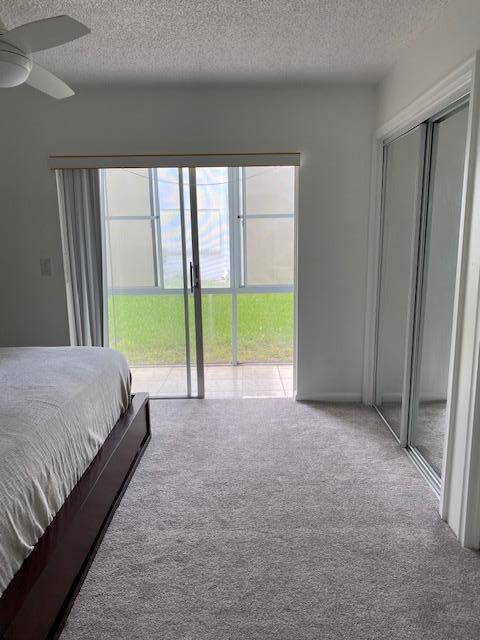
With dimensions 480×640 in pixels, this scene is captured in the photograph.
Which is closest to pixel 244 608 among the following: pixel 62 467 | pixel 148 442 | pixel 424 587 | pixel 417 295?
pixel 424 587

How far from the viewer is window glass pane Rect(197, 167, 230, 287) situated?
3682 mm

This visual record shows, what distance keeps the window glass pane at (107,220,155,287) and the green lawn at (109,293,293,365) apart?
6.0 inches

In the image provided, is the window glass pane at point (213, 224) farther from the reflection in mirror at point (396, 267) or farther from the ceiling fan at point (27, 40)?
the ceiling fan at point (27, 40)

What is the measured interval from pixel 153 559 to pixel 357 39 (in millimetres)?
2910

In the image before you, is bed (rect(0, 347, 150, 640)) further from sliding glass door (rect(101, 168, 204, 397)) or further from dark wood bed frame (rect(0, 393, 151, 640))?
sliding glass door (rect(101, 168, 204, 397))

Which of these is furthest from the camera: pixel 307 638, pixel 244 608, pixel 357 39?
pixel 357 39

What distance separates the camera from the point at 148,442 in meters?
3.01

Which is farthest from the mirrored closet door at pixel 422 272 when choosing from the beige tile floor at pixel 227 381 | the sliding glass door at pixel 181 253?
the sliding glass door at pixel 181 253

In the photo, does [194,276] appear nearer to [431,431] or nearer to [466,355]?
[431,431]

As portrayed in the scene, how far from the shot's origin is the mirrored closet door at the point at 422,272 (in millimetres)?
2297

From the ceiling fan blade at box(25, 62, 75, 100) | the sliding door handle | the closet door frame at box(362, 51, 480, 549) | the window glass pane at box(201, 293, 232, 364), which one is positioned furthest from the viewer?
the window glass pane at box(201, 293, 232, 364)

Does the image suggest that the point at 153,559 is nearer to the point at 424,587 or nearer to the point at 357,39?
the point at 424,587

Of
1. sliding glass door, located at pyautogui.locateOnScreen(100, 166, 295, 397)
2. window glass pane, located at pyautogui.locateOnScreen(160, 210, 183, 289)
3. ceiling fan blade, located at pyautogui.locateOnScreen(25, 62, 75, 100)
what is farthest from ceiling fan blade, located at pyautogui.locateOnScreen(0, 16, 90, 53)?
window glass pane, located at pyautogui.locateOnScreen(160, 210, 183, 289)

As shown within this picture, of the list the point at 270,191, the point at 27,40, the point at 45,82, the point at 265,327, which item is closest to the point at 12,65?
the point at 27,40
